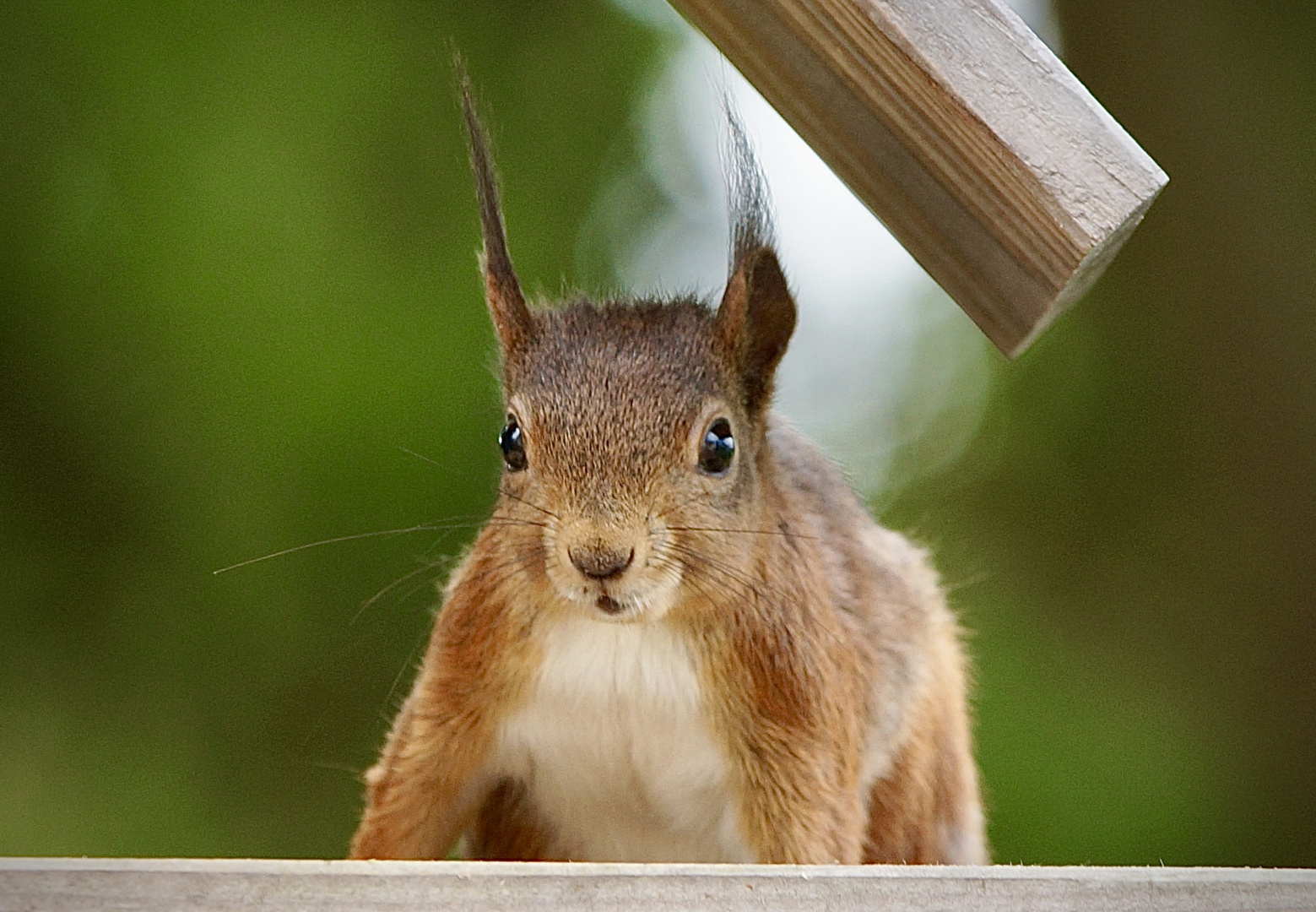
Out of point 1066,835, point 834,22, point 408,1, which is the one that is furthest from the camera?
point 408,1

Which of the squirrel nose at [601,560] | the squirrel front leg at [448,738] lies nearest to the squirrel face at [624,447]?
the squirrel nose at [601,560]

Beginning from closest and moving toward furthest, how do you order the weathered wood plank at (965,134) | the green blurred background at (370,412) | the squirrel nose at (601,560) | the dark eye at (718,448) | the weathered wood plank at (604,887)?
the weathered wood plank at (604,887) < the weathered wood plank at (965,134) < the squirrel nose at (601,560) < the dark eye at (718,448) < the green blurred background at (370,412)

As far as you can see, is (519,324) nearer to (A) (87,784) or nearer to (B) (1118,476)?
(A) (87,784)

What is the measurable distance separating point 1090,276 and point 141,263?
4.76 ft

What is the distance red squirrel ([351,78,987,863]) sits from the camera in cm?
109

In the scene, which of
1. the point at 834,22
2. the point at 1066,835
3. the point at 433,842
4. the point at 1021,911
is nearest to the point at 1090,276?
the point at 834,22

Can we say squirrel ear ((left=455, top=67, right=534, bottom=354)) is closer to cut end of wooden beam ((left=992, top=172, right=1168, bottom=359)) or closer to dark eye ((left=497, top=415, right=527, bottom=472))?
dark eye ((left=497, top=415, right=527, bottom=472))

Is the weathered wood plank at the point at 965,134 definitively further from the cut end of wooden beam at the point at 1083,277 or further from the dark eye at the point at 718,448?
the dark eye at the point at 718,448

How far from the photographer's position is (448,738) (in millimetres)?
1148

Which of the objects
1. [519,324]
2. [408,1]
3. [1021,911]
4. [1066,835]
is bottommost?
[1066,835]

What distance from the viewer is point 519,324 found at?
3.92ft

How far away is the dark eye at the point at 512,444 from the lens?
1126mm

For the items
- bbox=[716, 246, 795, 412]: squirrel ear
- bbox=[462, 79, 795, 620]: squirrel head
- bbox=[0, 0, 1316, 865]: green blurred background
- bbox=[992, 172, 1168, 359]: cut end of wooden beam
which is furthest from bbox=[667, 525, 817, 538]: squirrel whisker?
bbox=[0, 0, 1316, 865]: green blurred background

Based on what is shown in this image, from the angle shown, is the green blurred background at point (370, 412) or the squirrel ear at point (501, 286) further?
the green blurred background at point (370, 412)
